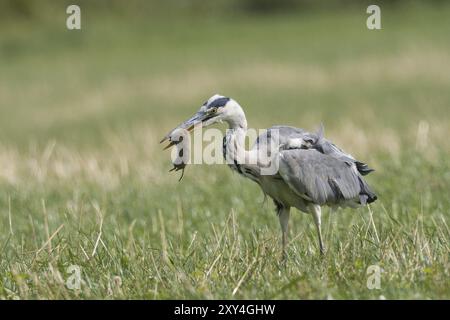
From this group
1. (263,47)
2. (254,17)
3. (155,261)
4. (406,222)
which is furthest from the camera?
(254,17)

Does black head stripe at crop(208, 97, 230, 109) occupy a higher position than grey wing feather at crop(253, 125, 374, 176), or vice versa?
black head stripe at crop(208, 97, 230, 109)

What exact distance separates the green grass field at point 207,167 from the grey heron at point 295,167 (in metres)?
0.28

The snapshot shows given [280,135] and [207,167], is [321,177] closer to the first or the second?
[280,135]

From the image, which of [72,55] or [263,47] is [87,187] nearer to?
[263,47]

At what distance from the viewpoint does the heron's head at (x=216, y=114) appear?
6.24 meters

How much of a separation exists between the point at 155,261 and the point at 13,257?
5.43 ft

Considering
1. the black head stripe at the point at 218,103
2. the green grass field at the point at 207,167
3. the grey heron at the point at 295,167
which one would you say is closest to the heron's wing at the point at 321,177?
the grey heron at the point at 295,167

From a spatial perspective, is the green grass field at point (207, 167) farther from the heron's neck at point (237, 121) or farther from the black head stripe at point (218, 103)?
the black head stripe at point (218, 103)

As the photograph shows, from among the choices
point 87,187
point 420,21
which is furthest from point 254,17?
point 87,187

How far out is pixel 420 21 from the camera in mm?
38625

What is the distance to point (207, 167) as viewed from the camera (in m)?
13.9

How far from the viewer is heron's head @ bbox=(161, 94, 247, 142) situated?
6242 mm

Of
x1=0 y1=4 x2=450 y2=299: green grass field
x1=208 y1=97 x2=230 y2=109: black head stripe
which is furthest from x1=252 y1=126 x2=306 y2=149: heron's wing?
x1=0 y1=4 x2=450 y2=299: green grass field

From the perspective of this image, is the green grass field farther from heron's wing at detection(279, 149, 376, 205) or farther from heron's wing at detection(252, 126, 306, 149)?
heron's wing at detection(252, 126, 306, 149)
